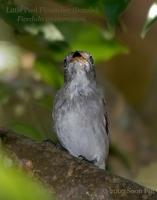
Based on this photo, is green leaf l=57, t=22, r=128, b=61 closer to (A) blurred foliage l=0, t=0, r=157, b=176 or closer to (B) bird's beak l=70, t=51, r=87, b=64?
(A) blurred foliage l=0, t=0, r=157, b=176

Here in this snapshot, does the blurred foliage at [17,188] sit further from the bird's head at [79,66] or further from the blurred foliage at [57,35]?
the bird's head at [79,66]

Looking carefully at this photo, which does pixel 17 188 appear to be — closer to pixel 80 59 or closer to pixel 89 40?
pixel 89 40

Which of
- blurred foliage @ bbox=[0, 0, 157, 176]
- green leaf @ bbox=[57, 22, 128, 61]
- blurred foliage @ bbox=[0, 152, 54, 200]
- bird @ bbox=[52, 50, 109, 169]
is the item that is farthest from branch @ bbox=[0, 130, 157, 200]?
bird @ bbox=[52, 50, 109, 169]

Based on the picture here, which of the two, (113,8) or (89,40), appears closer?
(113,8)

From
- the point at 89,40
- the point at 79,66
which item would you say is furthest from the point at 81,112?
the point at 89,40

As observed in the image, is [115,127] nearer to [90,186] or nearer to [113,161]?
[113,161]

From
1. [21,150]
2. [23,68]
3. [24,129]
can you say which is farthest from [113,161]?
[21,150]

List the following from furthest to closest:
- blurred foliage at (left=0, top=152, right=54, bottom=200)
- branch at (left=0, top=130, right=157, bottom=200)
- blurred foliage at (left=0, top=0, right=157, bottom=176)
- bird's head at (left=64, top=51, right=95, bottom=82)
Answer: bird's head at (left=64, top=51, right=95, bottom=82) < blurred foliage at (left=0, top=0, right=157, bottom=176) < branch at (left=0, top=130, right=157, bottom=200) < blurred foliage at (left=0, top=152, right=54, bottom=200)
